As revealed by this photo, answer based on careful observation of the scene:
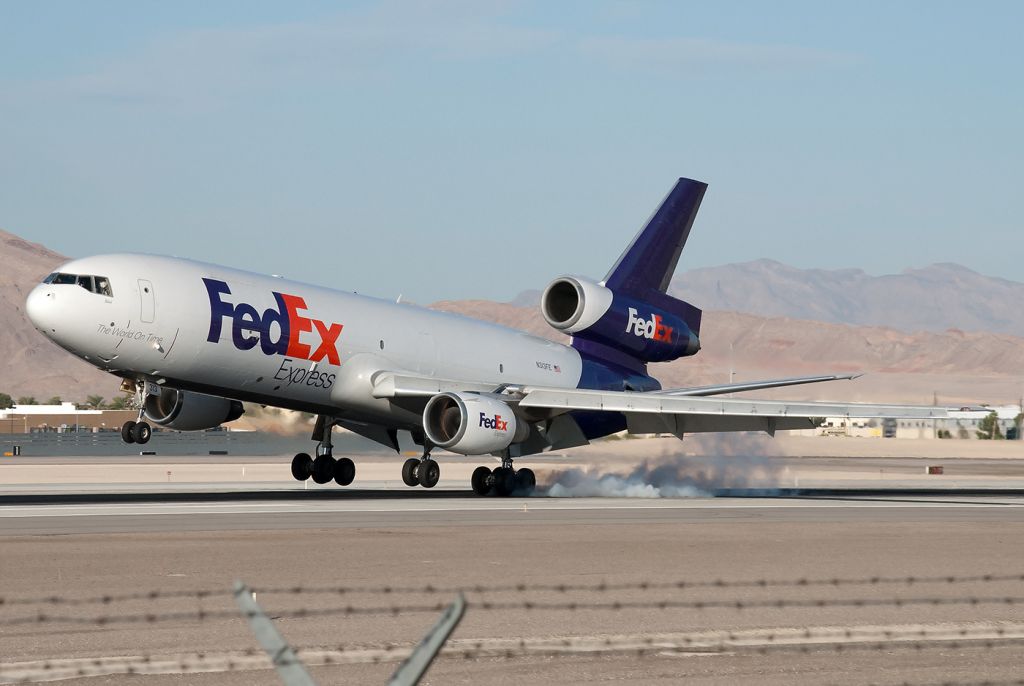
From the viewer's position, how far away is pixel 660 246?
4925 cm

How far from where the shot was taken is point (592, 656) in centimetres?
1300

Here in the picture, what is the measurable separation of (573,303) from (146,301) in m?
16.8

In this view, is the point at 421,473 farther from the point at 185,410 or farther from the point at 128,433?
the point at 128,433

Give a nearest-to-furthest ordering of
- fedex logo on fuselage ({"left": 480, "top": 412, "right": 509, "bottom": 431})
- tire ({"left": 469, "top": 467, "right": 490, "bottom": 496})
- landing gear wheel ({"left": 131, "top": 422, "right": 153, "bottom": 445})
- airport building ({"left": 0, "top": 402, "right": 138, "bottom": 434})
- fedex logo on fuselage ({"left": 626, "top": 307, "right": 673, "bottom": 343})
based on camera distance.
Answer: landing gear wheel ({"left": 131, "top": 422, "right": 153, "bottom": 445})
fedex logo on fuselage ({"left": 480, "top": 412, "right": 509, "bottom": 431})
tire ({"left": 469, "top": 467, "right": 490, "bottom": 496})
fedex logo on fuselage ({"left": 626, "top": 307, "right": 673, "bottom": 343})
airport building ({"left": 0, "top": 402, "right": 138, "bottom": 434})

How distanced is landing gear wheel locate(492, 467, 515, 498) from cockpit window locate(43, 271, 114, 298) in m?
12.7

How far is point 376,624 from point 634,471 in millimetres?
36084

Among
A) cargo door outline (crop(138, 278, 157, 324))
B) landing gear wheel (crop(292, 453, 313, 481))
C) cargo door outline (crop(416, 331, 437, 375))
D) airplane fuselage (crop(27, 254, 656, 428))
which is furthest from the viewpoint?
landing gear wheel (crop(292, 453, 313, 481))

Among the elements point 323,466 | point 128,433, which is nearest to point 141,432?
point 128,433

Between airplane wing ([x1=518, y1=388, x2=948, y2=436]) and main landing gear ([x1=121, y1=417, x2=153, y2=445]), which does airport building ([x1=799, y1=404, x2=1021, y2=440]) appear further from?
main landing gear ([x1=121, y1=417, x2=153, y2=445])

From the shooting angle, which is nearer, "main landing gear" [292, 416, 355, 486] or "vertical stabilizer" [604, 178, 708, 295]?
"main landing gear" [292, 416, 355, 486]

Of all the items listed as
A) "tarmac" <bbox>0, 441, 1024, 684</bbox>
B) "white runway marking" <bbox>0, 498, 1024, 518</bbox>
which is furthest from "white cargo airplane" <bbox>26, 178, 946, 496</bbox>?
"tarmac" <bbox>0, 441, 1024, 684</bbox>

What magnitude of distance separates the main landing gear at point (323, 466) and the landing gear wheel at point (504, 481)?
15.4ft

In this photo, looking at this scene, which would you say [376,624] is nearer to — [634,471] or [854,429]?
[634,471]

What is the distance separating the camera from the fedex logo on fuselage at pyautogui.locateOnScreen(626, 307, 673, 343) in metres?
47.8
